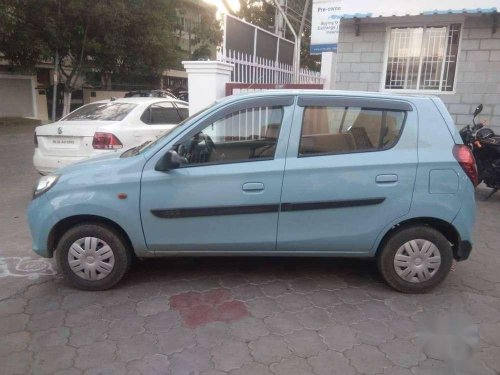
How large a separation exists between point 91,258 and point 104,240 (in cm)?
19

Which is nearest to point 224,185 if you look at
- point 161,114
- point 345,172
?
point 345,172

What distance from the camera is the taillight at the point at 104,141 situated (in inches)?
241

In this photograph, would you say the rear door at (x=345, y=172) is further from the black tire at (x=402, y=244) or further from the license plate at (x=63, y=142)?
the license plate at (x=63, y=142)

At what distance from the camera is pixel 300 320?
128 inches

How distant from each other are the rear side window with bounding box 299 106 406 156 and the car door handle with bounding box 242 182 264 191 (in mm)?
415

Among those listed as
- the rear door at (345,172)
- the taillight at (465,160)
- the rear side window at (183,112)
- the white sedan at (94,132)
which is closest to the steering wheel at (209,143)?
the rear door at (345,172)

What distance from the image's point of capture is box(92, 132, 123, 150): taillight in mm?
6117

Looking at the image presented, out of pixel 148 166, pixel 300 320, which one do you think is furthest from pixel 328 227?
pixel 148 166

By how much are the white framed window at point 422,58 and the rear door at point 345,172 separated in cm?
546

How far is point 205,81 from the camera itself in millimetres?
7348

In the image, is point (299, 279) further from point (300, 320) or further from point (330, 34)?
point (330, 34)

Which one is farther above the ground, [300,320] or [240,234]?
[240,234]

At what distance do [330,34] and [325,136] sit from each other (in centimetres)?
966

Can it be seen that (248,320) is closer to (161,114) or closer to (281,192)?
(281,192)
